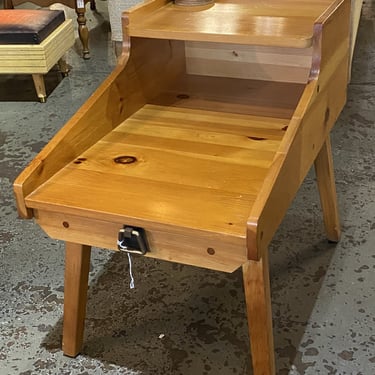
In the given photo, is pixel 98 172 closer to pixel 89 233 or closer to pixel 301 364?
pixel 89 233

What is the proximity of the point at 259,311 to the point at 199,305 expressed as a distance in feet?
1.47

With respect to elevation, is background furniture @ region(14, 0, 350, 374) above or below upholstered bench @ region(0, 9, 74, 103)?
above

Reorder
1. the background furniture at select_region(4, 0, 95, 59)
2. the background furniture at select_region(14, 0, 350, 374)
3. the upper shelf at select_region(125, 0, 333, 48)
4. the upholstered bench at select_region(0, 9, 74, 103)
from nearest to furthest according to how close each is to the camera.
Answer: the background furniture at select_region(14, 0, 350, 374) < the upper shelf at select_region(125, 0, 333, 48) < the upholstered bench at select_region(0, 9, 74, 103) < the background furniture at select_region(4, 0, 95, 59)

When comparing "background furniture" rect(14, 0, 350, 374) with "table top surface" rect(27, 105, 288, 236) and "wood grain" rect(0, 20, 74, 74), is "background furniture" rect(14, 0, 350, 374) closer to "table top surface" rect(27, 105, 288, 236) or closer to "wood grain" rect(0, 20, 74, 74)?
"table top surface" rect(27, 105, 288, 236)

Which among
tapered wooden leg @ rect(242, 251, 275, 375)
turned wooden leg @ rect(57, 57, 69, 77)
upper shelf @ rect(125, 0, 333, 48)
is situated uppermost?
upper shelf @ rect(125, 0, 333, 48)

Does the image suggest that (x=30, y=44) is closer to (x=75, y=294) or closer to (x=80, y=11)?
(x=80, y=11)

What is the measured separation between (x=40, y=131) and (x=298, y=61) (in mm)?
1336

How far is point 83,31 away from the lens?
331 cm

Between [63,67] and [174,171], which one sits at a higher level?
[174,171]

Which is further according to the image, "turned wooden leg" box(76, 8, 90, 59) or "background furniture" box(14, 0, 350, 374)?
"turned wooden leg" box(76, 8, 90, 59)

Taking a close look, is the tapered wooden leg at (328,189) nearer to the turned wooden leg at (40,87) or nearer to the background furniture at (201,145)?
the background furniture at (201,145)

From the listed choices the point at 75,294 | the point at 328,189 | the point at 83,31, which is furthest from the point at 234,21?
the point at 83,31

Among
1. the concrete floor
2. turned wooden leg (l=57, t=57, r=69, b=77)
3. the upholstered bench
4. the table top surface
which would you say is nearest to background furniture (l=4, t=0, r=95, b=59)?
turned wooden leg (l=57, t=57, r=69, b=77)

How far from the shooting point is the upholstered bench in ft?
9.19
